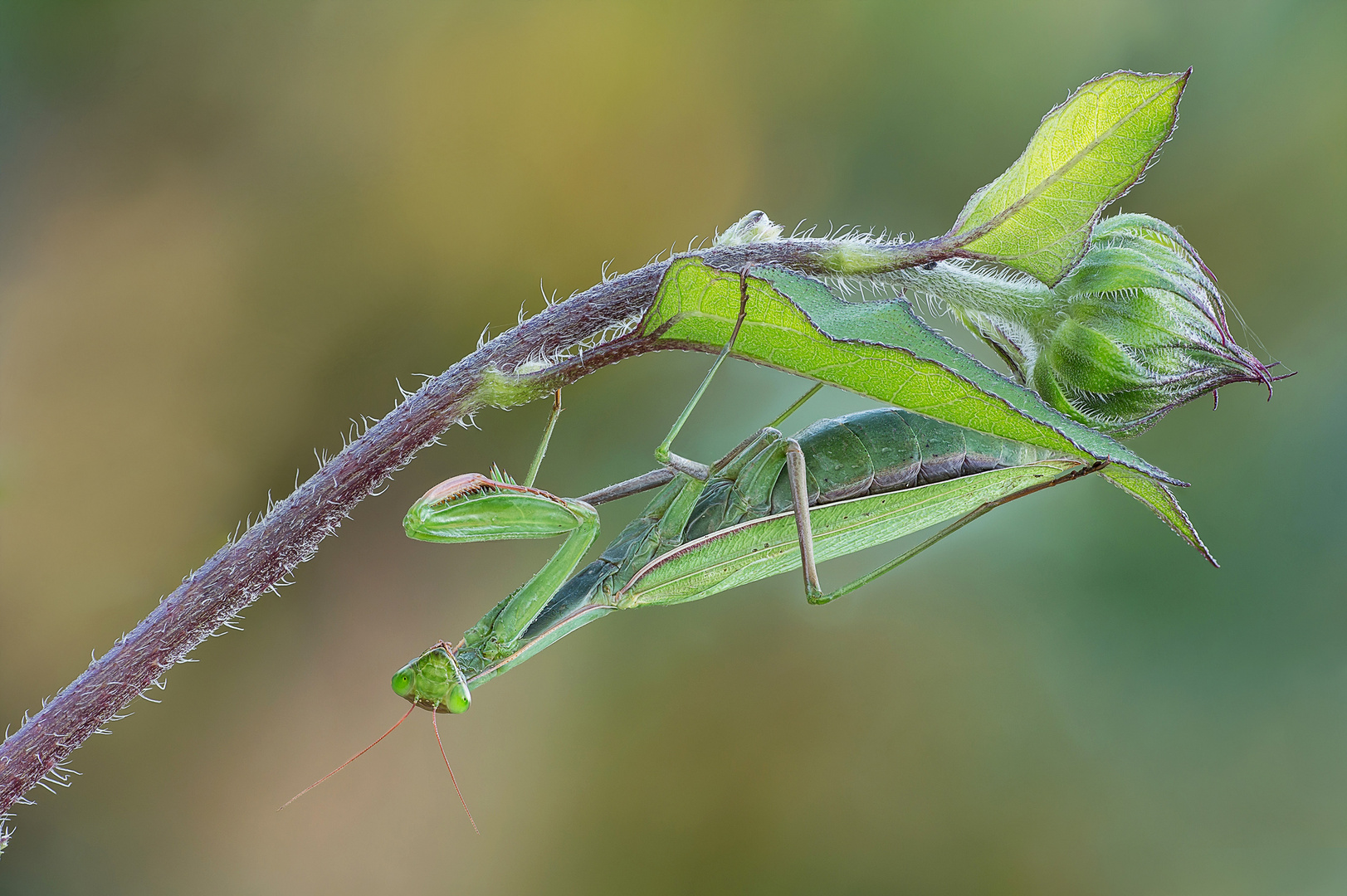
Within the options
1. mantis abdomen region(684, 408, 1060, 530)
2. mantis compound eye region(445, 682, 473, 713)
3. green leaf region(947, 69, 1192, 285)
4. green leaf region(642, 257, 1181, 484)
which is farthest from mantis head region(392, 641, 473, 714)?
green leaf region(947, 69, 1192, 285)

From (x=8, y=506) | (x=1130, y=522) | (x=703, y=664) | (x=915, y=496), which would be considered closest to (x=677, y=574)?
(x=915, y=496)

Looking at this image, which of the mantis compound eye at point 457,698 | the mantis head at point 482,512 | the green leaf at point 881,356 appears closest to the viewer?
the green leaf at point 881,356

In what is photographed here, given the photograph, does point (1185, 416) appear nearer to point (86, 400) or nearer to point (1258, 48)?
point (1258, 48)

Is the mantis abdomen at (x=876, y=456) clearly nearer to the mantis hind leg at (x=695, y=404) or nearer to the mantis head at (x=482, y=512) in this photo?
the mantis hind leg at (x=695, y=404)

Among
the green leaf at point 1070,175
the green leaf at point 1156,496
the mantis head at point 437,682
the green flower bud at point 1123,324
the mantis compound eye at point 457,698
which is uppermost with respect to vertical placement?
the mantis head at point 437,682

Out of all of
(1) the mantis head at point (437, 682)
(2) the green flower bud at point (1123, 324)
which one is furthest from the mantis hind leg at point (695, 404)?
(1) the mantis head at point (437, 682)

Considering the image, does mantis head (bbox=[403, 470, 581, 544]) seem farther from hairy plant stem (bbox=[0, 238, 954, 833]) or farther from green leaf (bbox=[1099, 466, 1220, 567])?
green leaf (bbox=[1099, 466, 1220, 567])
